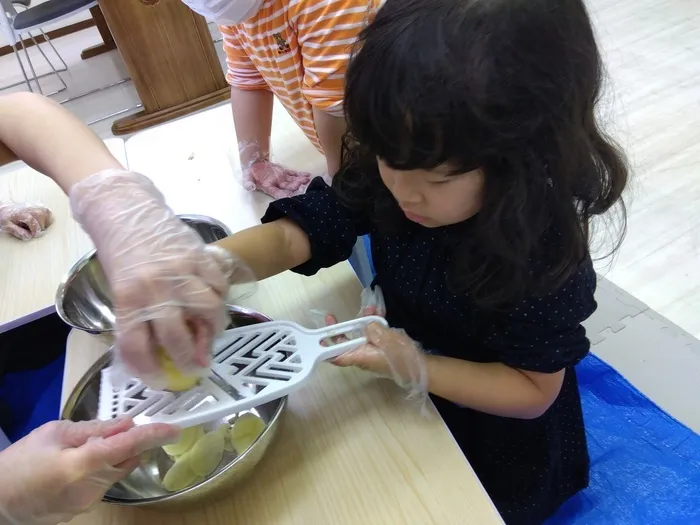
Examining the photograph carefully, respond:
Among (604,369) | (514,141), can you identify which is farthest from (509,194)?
(604,369)

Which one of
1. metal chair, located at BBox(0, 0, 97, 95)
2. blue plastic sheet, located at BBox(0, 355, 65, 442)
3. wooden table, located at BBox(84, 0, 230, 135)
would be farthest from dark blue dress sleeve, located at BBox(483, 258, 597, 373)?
metal chair, located at BBox(0, 0, 97, 95)

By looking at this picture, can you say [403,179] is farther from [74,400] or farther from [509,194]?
[74,400]

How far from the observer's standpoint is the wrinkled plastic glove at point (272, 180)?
940 mm

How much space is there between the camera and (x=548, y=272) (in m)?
0.58

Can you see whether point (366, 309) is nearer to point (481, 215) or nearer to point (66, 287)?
point (481, 215)

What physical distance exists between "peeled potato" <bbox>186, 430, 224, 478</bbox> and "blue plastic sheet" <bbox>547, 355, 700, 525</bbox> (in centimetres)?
60

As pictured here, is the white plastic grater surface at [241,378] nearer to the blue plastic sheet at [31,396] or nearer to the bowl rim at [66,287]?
the bowl rim at [66,287]

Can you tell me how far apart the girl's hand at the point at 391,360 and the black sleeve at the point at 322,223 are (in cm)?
18

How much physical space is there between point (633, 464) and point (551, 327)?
516mm

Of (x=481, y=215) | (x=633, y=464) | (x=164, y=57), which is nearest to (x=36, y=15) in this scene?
(x=164, y=57)

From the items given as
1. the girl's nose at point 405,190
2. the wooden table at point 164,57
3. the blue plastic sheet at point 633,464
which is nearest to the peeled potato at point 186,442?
the girl's nose at point 405,190

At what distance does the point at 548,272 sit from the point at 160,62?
199 cm

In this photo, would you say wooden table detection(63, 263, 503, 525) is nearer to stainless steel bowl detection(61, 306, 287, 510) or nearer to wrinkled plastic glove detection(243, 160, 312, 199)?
stainless steel bowl detection(61, 306, 287, 510)

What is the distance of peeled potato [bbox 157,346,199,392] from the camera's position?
506 millimetres
